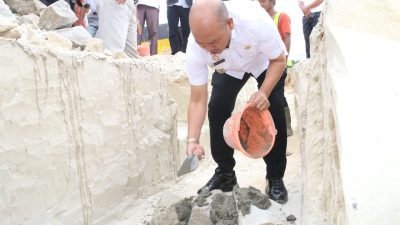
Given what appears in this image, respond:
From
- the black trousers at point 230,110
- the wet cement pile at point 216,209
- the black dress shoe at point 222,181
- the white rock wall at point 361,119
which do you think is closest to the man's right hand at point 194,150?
the wet cement pile at point 216,209

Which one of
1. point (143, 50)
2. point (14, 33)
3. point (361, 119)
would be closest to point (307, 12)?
point (143, 50)

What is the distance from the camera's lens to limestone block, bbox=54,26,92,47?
309 centimetres

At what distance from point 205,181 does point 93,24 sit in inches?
75.0

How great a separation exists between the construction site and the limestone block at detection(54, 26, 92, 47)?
14 mm

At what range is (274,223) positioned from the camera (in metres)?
→ 2.22

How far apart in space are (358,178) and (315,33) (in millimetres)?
1158

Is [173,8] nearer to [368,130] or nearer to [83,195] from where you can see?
[83,195]

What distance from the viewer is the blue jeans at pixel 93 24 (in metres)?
4.25

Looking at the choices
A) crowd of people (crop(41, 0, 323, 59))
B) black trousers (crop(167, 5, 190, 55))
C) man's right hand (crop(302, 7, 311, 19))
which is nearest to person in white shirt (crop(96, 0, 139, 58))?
crowd of people (crop(41, 0, 323, 59))

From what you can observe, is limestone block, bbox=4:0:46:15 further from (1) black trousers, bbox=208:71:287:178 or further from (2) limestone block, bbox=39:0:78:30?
(1) black trousers, bbox=208:71:287:178

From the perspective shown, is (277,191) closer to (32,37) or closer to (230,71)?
(230,71)

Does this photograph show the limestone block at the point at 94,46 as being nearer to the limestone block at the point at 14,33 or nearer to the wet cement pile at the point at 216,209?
the limestone block at the point at 14,33

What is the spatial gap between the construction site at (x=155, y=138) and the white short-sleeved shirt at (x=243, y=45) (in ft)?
0.77

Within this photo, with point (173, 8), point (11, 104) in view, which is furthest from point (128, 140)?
point (173, 8)
